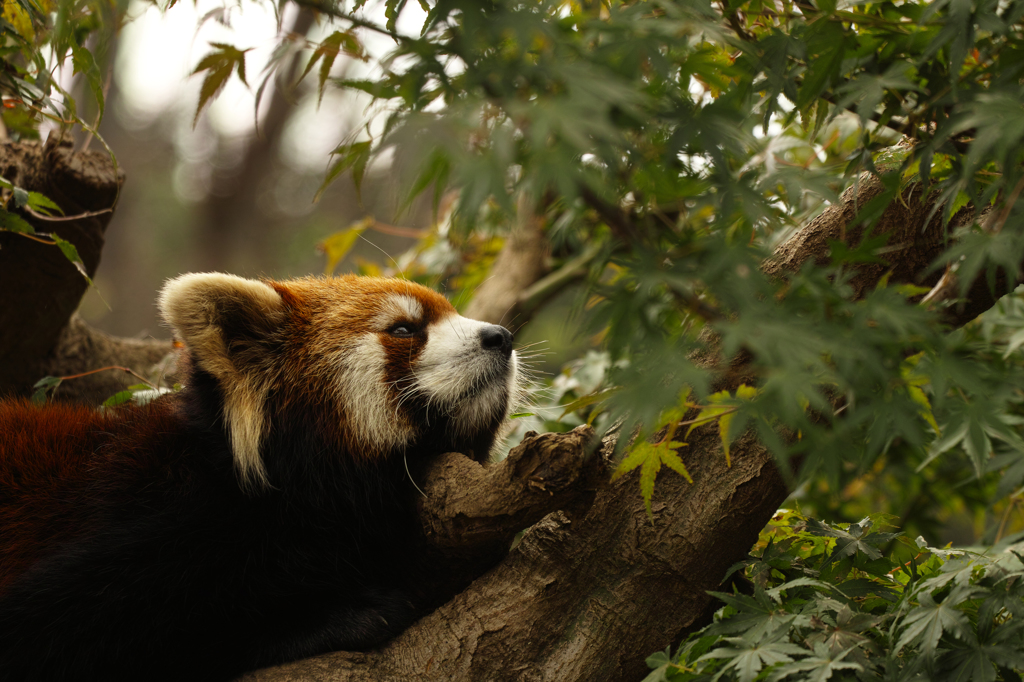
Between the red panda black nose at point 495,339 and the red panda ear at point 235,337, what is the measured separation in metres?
0.56

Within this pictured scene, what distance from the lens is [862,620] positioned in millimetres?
1230

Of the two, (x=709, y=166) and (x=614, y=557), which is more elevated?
(x=709, y=166)

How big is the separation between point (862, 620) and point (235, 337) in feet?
5.09

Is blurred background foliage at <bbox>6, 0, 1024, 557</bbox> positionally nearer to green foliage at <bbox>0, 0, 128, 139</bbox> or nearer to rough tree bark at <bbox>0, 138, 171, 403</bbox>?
green foliage at <bbox>0, 0, 128, 139</bbox>

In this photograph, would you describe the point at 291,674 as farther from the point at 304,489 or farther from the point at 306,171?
the point at 306,171

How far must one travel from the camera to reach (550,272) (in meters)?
3.77

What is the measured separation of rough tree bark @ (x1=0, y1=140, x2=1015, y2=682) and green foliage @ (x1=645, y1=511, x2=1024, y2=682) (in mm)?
102

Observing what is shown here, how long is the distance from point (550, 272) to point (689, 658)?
263 cm

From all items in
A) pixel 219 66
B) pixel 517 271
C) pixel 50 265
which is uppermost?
pixel 219 66

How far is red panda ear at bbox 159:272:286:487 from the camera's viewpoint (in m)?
1.69

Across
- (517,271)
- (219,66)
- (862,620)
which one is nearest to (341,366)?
(219,66)

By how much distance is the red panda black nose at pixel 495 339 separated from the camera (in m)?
1.89

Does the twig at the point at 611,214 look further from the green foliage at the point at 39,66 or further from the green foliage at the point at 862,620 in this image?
the green foliage at the point at 39,66

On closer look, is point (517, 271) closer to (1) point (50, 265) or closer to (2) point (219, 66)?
(1) point (50, 265)
